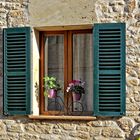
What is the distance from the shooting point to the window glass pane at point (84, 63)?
7234 mm

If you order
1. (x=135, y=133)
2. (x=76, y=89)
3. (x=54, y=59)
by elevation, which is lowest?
(x=135, y=133)

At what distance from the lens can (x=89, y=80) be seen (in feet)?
23.8

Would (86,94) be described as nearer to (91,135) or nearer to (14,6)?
(91,135)

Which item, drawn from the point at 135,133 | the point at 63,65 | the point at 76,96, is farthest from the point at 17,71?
the point at 135,133

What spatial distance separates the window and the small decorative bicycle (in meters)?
0.02

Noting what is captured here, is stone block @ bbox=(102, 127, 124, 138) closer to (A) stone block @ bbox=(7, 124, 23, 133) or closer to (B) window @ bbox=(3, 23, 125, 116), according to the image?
(B) window @ bbox=(3, 23, 125, 116)

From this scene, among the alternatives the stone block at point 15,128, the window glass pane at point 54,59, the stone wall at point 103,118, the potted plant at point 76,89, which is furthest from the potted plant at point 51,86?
the stone block at point 15,128

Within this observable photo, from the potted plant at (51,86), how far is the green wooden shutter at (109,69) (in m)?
0.74

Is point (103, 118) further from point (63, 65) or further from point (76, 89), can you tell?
point (63, 65)

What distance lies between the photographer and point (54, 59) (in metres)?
7.44

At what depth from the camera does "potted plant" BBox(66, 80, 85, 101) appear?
7.16 meters

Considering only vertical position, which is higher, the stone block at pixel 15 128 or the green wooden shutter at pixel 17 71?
the green wooden shutter at pixel 17 71

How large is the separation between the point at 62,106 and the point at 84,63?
0.81 m

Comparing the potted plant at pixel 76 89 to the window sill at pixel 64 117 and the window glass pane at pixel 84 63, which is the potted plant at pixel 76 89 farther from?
the window sill at pixel 64 117
